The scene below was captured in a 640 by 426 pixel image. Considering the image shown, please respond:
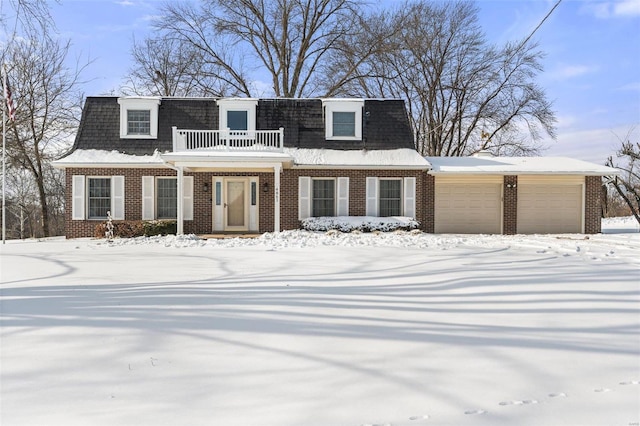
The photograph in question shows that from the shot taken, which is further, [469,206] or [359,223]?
[469,206]

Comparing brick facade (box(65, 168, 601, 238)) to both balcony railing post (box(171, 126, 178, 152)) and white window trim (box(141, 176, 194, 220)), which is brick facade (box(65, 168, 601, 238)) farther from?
balcony railing post (box(171, 126, 178, 152))

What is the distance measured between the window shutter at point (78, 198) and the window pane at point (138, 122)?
101 inches

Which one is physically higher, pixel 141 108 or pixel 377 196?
pixel 141 108

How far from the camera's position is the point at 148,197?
15078mm

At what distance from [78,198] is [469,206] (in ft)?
49.0

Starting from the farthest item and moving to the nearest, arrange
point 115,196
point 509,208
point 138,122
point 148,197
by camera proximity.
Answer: point 509,208 → point 138,122 → point 148,197 → point 115,196

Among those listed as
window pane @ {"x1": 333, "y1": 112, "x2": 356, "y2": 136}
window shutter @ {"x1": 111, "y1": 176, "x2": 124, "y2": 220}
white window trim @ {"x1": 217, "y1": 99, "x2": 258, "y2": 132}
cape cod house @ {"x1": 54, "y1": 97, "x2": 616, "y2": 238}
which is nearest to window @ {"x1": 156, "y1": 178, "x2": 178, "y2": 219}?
cape cod house @ {"x1": 54, "y1": 97, "x2": 616, "y2": 238}

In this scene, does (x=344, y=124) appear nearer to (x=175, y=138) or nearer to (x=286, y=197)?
(x=286, y=197)

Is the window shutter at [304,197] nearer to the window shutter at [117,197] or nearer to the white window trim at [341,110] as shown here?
the white window trim at [341,110]

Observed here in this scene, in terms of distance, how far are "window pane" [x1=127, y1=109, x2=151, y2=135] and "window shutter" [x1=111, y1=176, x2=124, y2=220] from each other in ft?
6.73

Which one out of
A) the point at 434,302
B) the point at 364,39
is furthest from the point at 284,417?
the point at 364,39

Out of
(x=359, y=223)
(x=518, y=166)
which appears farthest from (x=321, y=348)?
(x=518, y=166)

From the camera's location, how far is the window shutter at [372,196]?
15.6m

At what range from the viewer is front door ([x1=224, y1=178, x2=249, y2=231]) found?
15594 mm
